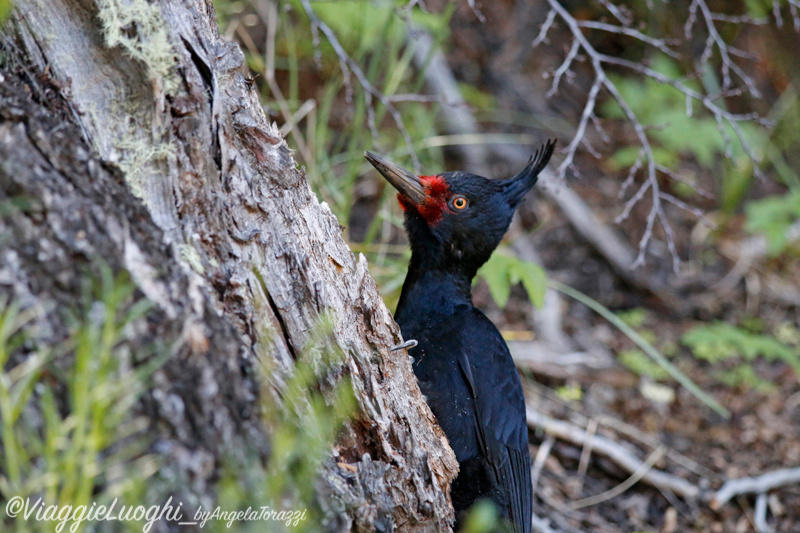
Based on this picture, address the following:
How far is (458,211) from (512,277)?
1.35ft

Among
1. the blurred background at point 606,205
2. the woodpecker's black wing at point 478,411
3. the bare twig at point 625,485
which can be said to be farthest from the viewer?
the bare twig at point 625,485

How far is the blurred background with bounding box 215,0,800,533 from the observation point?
3.63m

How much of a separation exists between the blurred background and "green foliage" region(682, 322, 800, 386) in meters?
0.02

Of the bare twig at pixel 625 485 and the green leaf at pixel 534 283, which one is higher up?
the green leaf at pixel 534 283

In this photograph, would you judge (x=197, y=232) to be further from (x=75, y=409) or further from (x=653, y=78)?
(x=653, y=78)

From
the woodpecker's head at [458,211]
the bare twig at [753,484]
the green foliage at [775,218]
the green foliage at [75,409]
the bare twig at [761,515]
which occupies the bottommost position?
the bare twig at [761,515]

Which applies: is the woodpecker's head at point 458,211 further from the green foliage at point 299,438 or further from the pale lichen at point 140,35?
the pale lichen at point 140,35

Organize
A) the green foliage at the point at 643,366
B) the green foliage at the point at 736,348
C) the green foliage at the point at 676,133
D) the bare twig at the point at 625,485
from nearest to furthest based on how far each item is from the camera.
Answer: the bare twig at the point at 625,485 → the green foliage at the point at 736,348 → the green foliage at the point at 643,366 → the green foliage at the point at 676,133

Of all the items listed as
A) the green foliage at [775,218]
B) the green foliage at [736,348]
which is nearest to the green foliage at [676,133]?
the green foliage at [775,218]

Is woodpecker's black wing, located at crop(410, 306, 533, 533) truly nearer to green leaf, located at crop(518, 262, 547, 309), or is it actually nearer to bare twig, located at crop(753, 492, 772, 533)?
green leaf, located at crop(518, 262, 547, 309)

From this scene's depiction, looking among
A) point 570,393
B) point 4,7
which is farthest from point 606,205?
point 4,7

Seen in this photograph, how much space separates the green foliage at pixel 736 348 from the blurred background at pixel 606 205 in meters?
0.02

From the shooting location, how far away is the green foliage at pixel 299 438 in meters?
1.43

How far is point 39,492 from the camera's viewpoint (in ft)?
4.06
